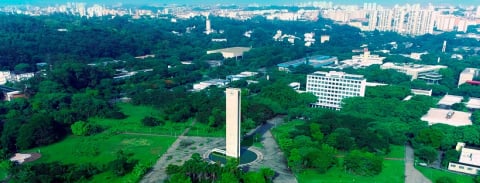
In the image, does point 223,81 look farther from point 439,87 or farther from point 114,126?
point 439,87

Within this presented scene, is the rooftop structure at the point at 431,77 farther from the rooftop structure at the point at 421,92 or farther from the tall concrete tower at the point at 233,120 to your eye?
the tall concrete tower at the point at 233,120

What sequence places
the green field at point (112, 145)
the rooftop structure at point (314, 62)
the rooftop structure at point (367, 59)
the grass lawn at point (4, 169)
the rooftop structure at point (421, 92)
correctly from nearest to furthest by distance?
the grass lawn at point (4, 169) < the green field at point (112, 145) < the rooftop structure at point (421, 92) < the rooftop structure at point (314, 62) < the rooftop structure at point (367, 59)

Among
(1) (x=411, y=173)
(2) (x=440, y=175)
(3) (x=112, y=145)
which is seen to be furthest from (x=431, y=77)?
(3) (x=112, y=145)

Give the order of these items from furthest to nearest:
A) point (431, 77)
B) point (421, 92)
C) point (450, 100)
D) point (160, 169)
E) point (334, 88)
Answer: point (431, 77) → point (421, 92) → point (450, 100) → point (334, 88) → point (160, 169)

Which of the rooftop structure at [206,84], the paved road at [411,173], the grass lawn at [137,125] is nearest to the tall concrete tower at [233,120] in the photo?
the grass lawn at [137,125]

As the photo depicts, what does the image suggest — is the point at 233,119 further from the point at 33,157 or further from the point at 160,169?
the point at 33,157

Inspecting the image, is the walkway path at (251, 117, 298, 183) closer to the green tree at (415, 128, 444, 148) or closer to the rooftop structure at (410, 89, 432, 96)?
the green tree at (415, 128, 444, 148)
